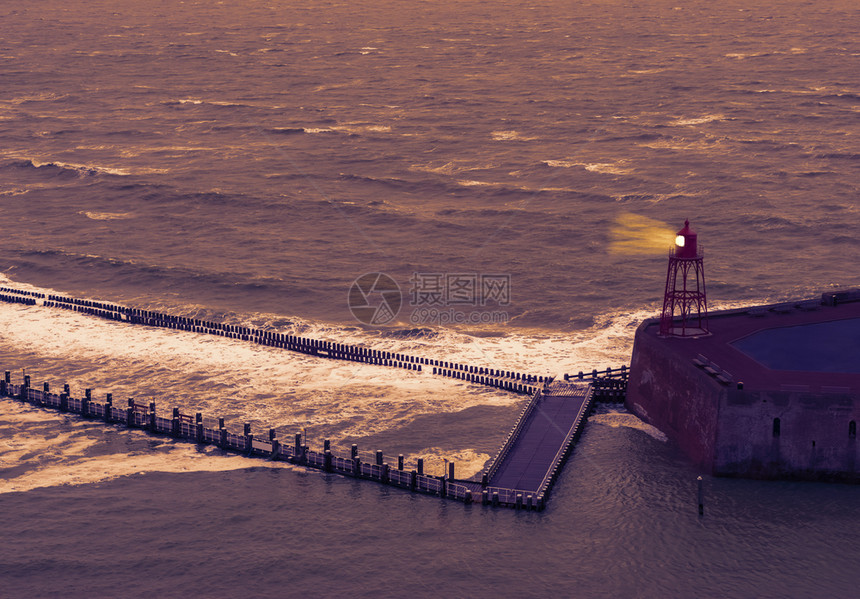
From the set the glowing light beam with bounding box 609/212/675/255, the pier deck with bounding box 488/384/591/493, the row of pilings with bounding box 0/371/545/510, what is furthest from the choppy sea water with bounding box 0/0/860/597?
the pier deck with bounding box 488/384/591/493

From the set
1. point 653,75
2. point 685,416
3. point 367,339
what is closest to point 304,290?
point 367,339

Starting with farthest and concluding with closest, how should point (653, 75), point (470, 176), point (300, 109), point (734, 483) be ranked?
point (653, 75) → point (300, 109) → point (470, 176) → point (734, 483)

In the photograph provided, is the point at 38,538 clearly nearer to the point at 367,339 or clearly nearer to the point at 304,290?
the point at 367,339

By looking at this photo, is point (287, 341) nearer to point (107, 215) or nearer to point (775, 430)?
point (775, 430)

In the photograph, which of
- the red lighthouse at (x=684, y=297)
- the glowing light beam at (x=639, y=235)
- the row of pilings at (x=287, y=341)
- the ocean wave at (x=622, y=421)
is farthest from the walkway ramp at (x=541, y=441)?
the glowing light beam at (x=639, y=235)

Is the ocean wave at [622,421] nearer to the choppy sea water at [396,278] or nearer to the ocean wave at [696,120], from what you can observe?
the choppy sea water at [396,278]
